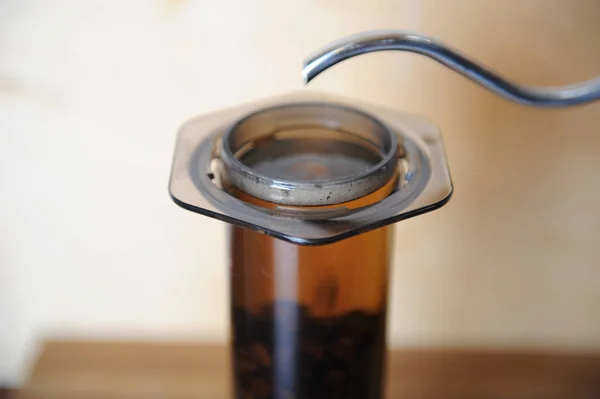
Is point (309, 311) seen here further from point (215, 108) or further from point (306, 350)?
point (215, 108)

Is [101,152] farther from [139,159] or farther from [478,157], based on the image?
[478,157]

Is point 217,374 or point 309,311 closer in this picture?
point 309,311

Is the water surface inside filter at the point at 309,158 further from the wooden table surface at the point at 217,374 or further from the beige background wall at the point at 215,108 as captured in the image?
the wooden table surface at the point at 217,374

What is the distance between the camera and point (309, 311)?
1.26ft

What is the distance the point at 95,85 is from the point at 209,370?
25cm

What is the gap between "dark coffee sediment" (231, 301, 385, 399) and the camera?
0.39 m

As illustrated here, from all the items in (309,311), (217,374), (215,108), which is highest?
(215,108)

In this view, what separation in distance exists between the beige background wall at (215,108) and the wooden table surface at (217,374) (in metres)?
0.03

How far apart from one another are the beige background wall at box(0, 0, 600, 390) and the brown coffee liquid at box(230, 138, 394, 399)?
0.17 m

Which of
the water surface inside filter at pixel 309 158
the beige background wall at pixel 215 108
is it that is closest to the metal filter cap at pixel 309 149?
the water surface inside filter at pixel 309 158

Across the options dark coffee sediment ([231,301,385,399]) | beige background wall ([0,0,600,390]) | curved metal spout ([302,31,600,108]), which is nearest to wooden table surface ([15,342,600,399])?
beige background wall ([0,0,600,390])

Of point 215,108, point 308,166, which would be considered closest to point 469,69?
point 308,166

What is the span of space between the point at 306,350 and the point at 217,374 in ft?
0.66

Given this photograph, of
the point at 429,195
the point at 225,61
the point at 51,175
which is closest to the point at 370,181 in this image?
the point at 429,195
